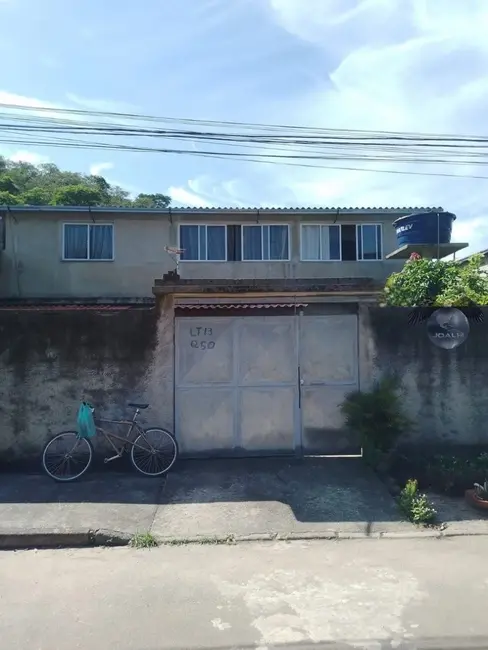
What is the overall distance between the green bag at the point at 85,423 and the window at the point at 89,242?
10.9 m

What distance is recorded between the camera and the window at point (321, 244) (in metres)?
17.1

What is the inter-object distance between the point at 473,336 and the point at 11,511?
19.4 ft

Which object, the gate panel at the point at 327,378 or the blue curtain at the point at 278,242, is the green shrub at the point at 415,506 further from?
the blue curtain at the point at 278,242

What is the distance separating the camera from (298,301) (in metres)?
7.04

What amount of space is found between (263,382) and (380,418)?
158cm

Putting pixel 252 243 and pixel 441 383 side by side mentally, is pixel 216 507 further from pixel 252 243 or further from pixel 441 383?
pixel 252 243

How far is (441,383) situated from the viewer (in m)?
6.87

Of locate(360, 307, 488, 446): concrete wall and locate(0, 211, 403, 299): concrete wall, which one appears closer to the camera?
locate(360, 307, 488, 446): concrete wall

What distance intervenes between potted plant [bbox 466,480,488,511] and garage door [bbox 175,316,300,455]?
2.23 m

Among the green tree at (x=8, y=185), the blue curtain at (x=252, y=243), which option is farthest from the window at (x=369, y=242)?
the green tree at (x=8, y=185)

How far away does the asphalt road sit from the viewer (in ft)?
11.1

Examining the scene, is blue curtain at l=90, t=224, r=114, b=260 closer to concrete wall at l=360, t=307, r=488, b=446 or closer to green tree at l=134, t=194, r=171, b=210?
concrete wall at l=360, t=307, r=488, b=446

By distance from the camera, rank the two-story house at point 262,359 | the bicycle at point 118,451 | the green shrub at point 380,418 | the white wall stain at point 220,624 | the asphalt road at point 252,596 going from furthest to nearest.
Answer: the two-story house at point 262,359 → the green shrub at point 380,418 → the bicycle at point 118,451 → the white wall stain at point 220,624 → the asphalt road at point 252,596


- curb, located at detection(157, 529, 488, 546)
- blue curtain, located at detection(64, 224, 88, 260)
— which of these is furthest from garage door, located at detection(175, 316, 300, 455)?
blue curtain, located at detection(64, 224, 88, 260)
